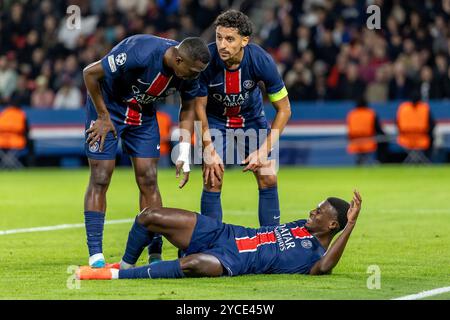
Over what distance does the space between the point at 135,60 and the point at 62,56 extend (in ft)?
58.4

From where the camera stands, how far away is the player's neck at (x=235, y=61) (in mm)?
10562

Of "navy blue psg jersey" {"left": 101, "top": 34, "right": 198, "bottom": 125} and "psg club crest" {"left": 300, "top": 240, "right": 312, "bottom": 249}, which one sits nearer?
"psg club crest" {"left": 300, "top": 240, "right": 312, "bottom": 249}

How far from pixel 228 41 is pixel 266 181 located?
1.56m

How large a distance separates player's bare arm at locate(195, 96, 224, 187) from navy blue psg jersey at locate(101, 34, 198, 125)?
402 mm

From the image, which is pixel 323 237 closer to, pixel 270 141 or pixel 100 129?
pixel 270 141

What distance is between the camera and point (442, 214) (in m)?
15.0

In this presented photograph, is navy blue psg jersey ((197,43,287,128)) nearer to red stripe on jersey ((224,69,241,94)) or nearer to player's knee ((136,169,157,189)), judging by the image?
red stripe on jersey ((224,69,241,94))

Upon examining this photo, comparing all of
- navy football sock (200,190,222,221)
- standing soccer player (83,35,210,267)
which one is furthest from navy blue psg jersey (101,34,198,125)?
navy football sock (200,190,222,221)

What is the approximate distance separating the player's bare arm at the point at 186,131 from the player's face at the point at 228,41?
0.53m

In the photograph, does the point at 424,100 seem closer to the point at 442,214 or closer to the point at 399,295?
the point at 442,214

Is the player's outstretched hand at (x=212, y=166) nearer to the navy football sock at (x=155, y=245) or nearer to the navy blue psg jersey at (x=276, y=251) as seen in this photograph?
the navy football sock at (x=155, y=245)

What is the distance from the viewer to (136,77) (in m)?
9.82

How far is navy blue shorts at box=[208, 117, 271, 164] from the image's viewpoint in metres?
11.2

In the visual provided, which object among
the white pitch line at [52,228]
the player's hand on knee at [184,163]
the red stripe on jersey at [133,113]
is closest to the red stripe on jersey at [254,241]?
the player's hand on knee at [184,163]
